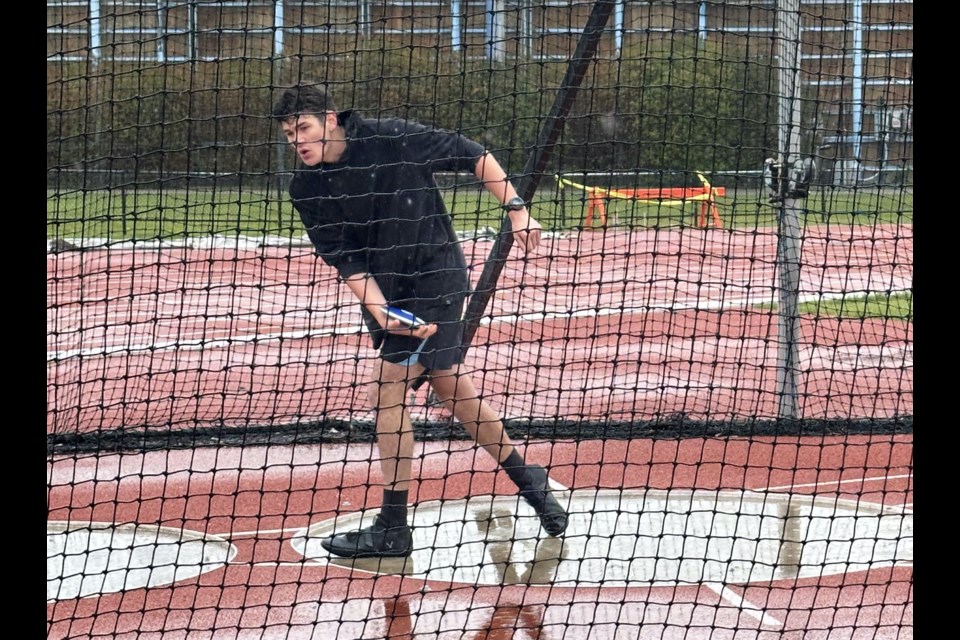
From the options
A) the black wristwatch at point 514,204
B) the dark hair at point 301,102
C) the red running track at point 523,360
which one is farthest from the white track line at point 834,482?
the dark hair at point 301,102

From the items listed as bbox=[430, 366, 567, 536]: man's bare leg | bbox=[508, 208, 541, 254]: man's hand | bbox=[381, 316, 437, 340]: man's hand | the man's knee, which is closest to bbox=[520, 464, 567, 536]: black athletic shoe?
bbox=[430, 366, 567, 536]: man's bare leg

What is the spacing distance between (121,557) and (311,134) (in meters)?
1.79

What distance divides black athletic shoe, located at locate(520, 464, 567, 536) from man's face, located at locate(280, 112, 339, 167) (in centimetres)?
152

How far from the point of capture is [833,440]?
6.53 meters

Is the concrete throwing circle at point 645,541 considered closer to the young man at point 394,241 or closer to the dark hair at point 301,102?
the young man at point 394,241

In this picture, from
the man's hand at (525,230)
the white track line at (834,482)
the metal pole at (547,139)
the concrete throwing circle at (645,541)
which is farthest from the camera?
the white track line at (834,482)

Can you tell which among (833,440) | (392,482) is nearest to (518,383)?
(833,440)

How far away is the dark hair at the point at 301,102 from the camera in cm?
449

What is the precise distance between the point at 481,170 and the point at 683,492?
182cm

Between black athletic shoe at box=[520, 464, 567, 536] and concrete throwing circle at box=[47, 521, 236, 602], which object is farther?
black athletic shoe at box=[520, 464, 567, 536]

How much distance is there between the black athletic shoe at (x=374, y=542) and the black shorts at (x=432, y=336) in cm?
64

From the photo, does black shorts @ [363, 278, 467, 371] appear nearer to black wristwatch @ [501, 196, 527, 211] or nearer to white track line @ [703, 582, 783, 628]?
black wristwatch @ [501, 196, 527, 211]

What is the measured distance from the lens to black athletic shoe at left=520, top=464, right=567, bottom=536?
16.0ft

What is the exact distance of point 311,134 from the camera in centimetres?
454
